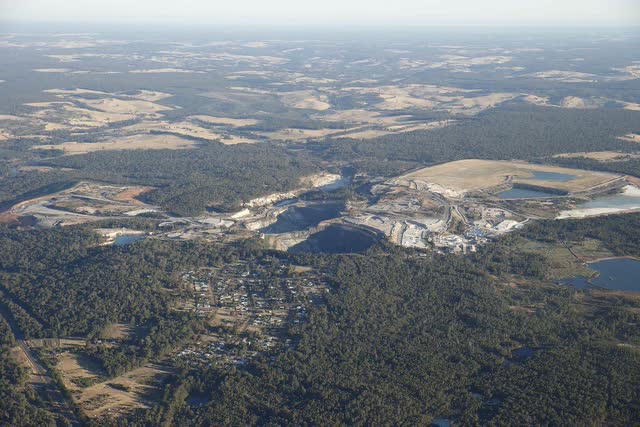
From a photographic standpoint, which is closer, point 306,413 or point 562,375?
point 306,413

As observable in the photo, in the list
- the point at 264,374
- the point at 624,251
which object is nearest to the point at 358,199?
the point at 624,251

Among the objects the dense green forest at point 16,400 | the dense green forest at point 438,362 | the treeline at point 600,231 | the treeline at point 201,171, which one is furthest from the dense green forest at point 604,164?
the dense green forest at point 16,400

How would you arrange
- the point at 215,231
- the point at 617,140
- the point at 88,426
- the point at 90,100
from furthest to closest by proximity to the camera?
the point at 90,100, the point at 617,140, the point at 215,231, the point at 88,426

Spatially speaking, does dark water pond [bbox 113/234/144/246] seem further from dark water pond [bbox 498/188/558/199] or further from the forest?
dark water pond [bbox 498/188/558/199]

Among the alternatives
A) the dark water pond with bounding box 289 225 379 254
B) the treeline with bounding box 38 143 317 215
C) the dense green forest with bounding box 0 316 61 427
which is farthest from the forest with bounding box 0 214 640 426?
the treeline with bounding box 38 143 317 215

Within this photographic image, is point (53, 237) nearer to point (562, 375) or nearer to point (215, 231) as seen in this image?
point (215, 231)

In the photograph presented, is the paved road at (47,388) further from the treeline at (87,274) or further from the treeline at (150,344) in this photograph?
the treeline at (150,344)
